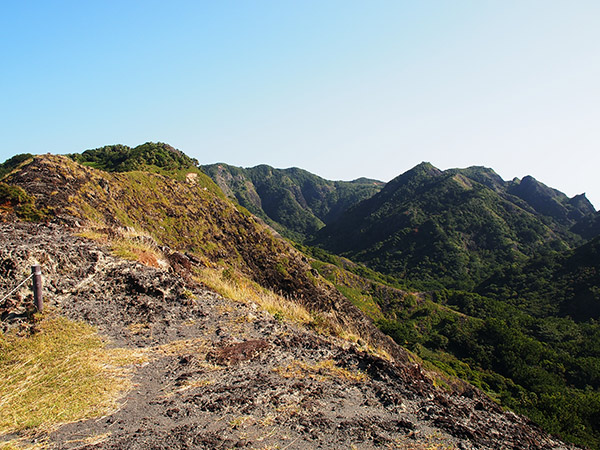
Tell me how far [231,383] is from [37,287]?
15.2 ft

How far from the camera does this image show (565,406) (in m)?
31.7

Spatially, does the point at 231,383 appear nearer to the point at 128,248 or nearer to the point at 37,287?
the point at 37,287

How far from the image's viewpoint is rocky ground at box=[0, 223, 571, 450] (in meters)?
3.90

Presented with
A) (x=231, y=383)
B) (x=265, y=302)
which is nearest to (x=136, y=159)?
(x=265, y=302)

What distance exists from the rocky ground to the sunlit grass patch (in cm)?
28

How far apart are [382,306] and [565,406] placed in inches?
2029

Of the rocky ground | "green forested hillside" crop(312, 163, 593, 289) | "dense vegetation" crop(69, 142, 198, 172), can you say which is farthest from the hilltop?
"green forested hillside" crop(312, 163, 593, 289)

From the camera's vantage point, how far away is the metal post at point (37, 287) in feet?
22.6

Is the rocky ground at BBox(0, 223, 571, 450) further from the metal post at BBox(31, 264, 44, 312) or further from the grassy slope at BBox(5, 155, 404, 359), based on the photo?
the grassy slope at BBox(5, 155, 404, 359)

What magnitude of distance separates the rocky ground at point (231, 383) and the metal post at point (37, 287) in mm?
306

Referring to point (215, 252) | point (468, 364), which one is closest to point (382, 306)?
point (468, 364)

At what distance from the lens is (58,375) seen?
5.11 m

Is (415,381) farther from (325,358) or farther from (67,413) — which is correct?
(67,413)

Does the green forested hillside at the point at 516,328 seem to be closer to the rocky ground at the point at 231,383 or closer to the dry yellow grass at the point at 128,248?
the rocky ground at the point at 231,383
